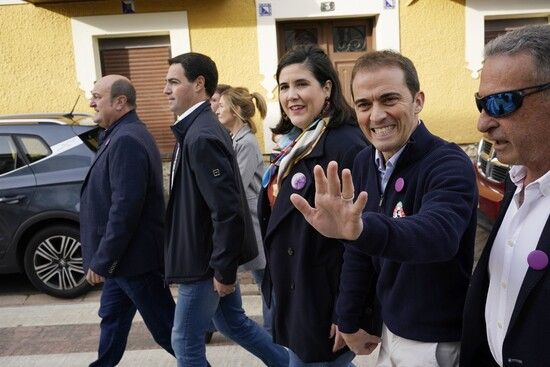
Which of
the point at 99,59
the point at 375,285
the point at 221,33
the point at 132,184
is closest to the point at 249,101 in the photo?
the point at 132,184

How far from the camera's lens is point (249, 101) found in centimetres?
430

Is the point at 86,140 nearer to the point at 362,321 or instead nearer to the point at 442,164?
the point at 362,321

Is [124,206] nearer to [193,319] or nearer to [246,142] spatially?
[193,319]

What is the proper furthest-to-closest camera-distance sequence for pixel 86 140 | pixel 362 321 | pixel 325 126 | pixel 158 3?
pixel 158 3 → pixel 86 140 → pixel 325 126 → pixel 362 321

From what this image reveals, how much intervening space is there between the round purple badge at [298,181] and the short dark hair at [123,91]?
Answer: 158cm

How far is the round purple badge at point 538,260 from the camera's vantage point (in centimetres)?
126

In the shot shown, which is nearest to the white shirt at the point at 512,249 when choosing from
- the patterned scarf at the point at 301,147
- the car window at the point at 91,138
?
the patterned scarf at the point at 301,147

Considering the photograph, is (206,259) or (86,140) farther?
(86,140)

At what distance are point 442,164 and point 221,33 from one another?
289 inches

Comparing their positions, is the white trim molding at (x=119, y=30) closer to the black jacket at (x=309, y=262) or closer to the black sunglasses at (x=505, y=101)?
the black jacket at (x=309, y=262)

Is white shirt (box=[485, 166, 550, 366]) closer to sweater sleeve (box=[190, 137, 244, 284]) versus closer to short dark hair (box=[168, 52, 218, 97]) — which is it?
sweater sleeve (box=[190, 137, 244, 284])

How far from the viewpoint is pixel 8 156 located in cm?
512

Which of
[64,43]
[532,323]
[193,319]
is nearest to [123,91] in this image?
[193,319]

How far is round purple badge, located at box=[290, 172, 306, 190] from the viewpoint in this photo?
2.24 m
